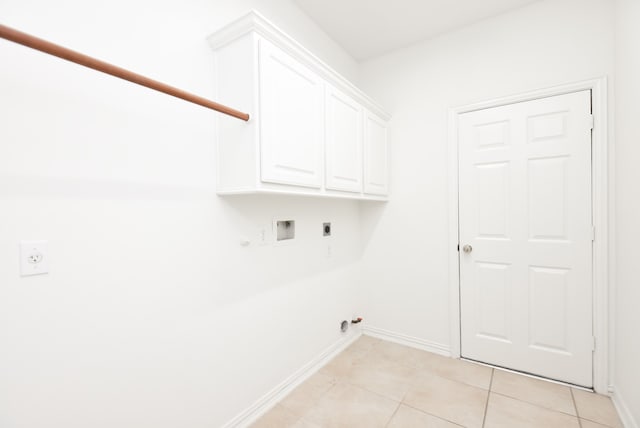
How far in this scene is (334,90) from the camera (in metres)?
1.96

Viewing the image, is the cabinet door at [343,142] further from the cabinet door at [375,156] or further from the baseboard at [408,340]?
the baseboard at [408,340]

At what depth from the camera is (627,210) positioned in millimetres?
1675

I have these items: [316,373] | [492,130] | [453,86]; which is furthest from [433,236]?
[316,373]

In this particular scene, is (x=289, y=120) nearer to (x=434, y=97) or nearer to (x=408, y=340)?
(x=434, y=97)

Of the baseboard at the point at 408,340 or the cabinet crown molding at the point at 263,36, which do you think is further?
the baseboard at the point at 408,340

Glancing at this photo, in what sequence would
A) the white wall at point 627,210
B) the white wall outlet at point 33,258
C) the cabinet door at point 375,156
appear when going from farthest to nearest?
the cabinet door at point 375,156
the white wall at point 627,210
the white wall outlet at point 33,258

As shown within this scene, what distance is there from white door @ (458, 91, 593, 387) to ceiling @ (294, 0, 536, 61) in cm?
74

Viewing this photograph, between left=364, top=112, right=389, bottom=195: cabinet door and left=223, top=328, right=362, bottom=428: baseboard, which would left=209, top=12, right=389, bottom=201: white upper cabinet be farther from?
left=223, top=328, right=362, bottom=428: baseboard

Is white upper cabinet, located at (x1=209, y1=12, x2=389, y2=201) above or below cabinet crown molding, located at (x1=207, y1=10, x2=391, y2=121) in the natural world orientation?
below

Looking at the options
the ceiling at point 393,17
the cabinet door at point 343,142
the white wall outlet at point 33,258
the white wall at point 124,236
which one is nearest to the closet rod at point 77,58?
the white wall at point 124,236

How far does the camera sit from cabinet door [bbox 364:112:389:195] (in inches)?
92.4

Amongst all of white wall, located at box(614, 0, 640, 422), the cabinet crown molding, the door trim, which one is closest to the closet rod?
the cabinet crown molding

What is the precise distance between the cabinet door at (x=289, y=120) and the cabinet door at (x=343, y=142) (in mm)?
97

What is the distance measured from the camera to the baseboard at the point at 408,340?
250 cm
